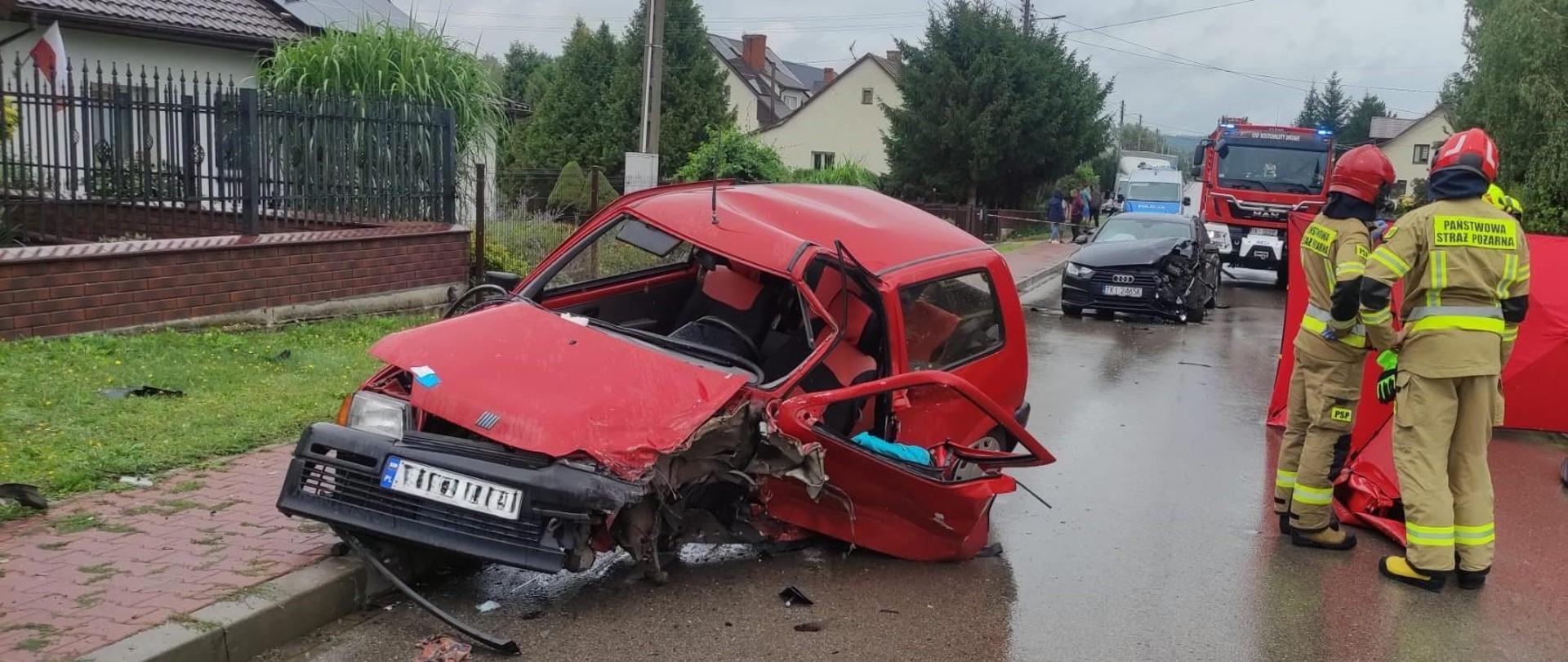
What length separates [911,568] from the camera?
209 inches

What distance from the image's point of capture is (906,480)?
486cm

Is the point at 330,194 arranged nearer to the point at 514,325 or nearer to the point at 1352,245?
the point at 514,325

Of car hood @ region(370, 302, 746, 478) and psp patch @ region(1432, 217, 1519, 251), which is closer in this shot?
car hood @ region(370, 302, 746, 478)

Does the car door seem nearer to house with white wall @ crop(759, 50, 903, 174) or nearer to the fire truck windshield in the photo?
Answer: the fire truck windshield

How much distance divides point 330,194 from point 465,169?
8.86 feet

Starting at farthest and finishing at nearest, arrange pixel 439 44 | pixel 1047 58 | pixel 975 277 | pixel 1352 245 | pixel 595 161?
pixel 595 161 → pixel 1047 58 → pixel 439 44 → pixel 975 277 → pixel 1352 245

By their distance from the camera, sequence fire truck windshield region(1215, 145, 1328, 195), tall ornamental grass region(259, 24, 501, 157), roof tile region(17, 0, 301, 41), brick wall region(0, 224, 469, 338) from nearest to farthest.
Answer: brick wall region(0, 224, 469, 338) < tall ornamental grass region(259, 24, 501, 157) < roof tile region(17, 0, 301, 41) < fire truck windshield region(1215, 145, 1328, 195)

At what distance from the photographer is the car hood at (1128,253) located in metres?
15.2

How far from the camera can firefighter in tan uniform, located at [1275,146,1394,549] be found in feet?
19.0

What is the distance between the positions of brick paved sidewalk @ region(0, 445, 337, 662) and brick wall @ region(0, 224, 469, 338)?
10.1 feet

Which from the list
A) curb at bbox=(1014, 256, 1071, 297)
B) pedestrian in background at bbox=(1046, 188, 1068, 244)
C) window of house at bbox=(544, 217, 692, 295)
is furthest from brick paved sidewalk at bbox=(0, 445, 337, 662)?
pedestrian in background at bbox=(1046, 188, 1068, 244)

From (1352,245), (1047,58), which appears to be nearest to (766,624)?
(1352,245)

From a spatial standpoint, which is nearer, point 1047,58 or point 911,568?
point 911,568

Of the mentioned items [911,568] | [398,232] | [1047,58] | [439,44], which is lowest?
[911,568]
